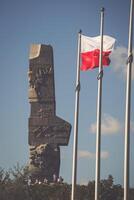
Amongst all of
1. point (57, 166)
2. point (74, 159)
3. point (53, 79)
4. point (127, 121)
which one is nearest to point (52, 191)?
point (57, 166)

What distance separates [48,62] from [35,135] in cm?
698

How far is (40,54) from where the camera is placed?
A: 53.4 metres

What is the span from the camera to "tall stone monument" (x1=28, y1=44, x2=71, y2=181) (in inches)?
2041

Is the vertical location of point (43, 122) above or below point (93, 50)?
above

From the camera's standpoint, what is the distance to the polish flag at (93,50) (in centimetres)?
2372

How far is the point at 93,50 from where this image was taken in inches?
959

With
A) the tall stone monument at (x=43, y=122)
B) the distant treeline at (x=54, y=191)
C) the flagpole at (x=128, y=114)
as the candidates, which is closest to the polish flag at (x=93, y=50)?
the flagpole at (x=128, y=114)

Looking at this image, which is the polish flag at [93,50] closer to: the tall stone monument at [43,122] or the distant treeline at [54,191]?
the distant treeline at [54,191]

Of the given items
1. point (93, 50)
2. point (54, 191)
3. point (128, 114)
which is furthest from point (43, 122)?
point (128, 114)

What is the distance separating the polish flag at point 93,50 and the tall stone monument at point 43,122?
27.8 meters

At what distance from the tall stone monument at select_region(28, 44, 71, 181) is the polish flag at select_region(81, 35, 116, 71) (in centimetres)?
2781

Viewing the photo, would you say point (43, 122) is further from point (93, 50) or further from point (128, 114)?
point (128, 114)

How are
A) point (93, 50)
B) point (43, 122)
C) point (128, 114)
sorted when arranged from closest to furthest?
point (128, 114) < point (93, 50) < point (43, 122)

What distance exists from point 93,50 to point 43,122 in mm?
29169
